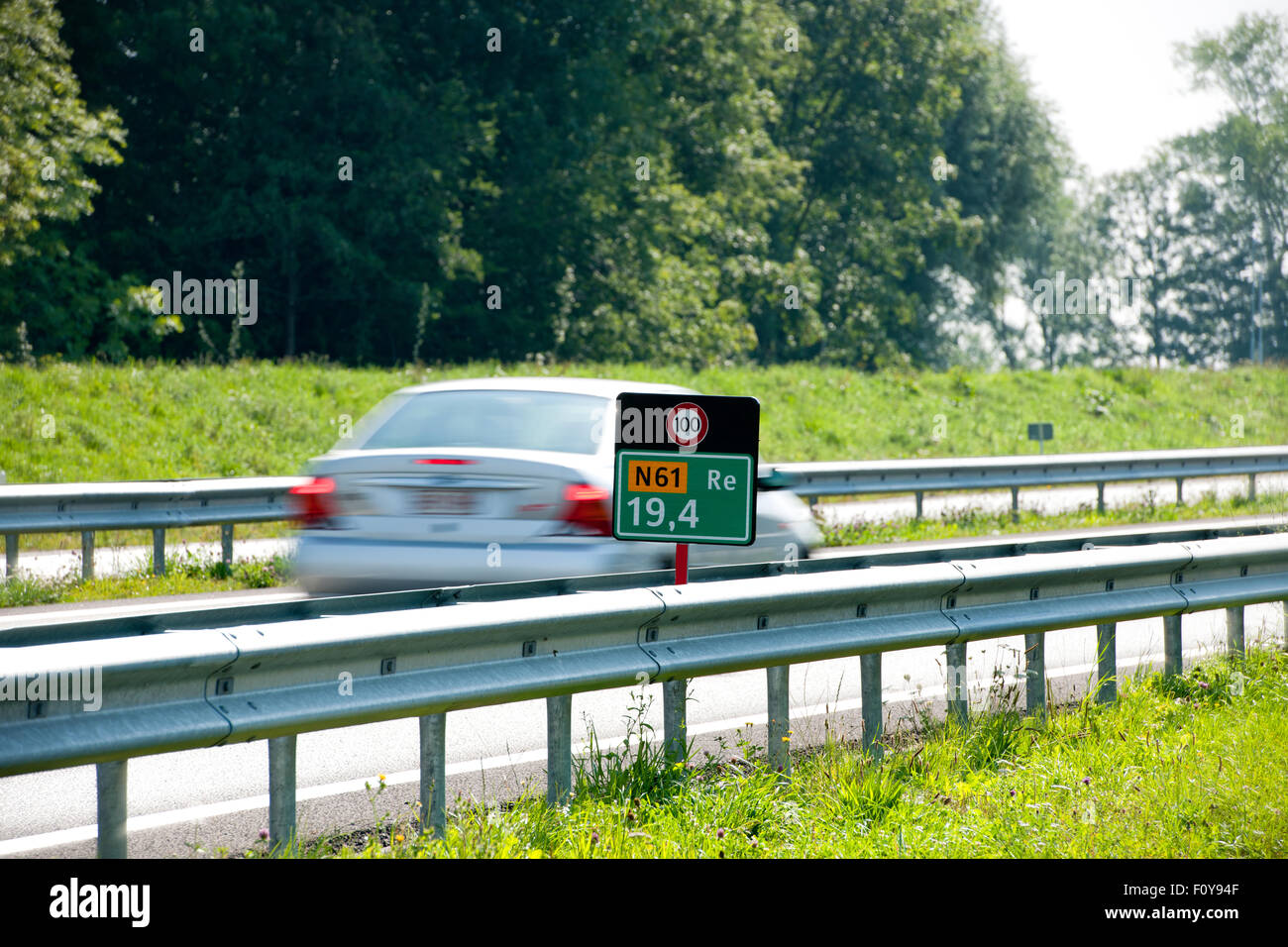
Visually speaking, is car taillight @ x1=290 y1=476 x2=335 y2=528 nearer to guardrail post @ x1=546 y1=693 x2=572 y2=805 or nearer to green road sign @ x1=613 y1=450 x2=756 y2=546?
green road sign @ x1=613 y1=450 x2=756 y2=546

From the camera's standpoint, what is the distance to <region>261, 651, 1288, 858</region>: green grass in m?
4.34

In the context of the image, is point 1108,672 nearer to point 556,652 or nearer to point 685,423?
point 685,423

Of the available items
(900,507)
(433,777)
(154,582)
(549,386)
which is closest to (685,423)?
(433,777)

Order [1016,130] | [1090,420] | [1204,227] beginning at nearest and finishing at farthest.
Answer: [1090,420]
[1016,130]
[1204,227]

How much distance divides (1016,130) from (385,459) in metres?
53.0

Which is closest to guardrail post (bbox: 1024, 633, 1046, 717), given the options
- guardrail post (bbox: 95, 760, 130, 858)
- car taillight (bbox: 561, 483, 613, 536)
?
car taillight (bbox: 561, 483, 613, 536)

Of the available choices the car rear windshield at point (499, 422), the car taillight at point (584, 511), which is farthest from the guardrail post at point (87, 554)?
the car taillight at point (584, 511)

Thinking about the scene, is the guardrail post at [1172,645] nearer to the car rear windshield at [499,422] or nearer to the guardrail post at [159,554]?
the car rear windshield at [499,422]

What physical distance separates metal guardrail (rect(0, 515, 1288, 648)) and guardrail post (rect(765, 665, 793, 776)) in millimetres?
403

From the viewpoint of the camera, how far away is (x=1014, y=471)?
17219 mm

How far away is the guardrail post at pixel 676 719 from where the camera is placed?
5.09 meters

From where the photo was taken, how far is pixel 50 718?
343 cm

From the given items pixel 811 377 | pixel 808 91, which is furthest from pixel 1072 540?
pixel 808 91
